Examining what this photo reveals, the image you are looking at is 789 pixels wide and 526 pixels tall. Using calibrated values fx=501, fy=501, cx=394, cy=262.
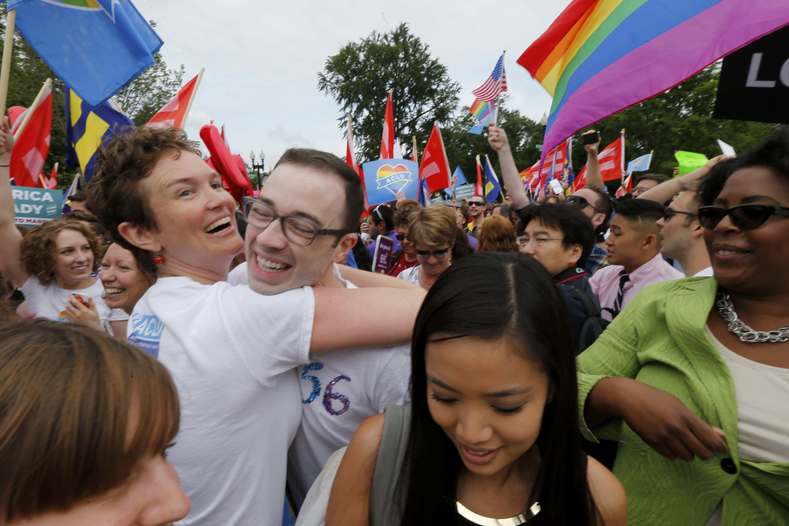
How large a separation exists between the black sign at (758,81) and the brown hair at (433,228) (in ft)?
6.87

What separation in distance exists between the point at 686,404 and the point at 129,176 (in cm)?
181

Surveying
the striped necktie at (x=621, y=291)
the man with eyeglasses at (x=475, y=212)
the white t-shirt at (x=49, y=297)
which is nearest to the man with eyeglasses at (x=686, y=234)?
the striped necktie at (x=621, y=291)

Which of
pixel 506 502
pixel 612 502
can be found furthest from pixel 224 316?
pixel 612 502

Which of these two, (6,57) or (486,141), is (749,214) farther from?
(486,141)

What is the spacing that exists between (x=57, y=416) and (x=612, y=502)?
48.3 inches

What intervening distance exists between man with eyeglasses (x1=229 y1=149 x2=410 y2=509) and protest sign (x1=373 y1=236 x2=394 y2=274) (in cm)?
399

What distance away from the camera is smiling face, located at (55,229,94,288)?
3.73m

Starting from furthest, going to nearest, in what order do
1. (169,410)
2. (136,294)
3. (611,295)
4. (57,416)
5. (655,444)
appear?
(611,295) < (136,294) < (655,444) < (169,410) < (57,416)

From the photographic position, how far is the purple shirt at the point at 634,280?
370 cm

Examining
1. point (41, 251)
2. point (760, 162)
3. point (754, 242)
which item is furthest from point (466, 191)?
point (754, 242)

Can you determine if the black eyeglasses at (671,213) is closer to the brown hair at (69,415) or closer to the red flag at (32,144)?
the brown hair at (69,415)

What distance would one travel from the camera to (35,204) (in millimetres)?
5465

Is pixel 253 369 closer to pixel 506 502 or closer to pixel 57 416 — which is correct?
pixel 57 416

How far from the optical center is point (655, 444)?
4.37 feet
